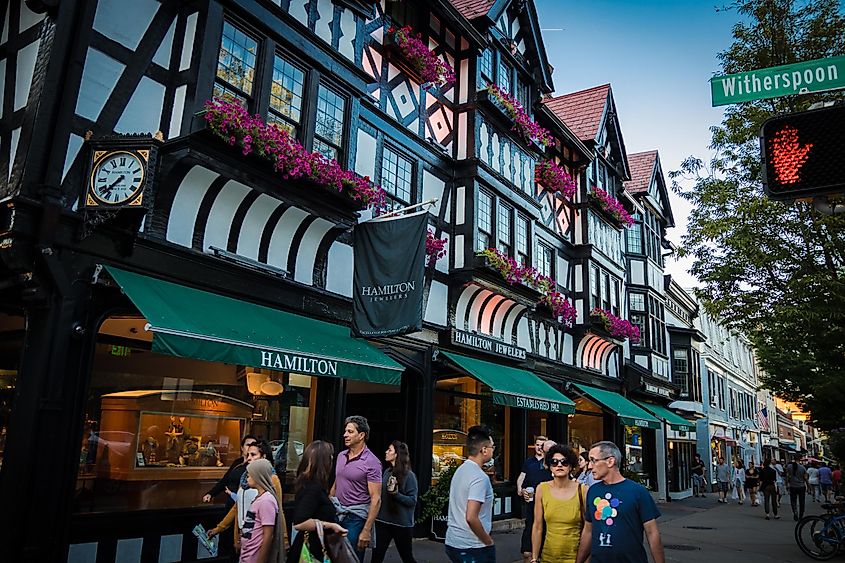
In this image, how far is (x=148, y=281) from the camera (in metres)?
8.55

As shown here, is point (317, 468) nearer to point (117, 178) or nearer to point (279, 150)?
point (117, 178)

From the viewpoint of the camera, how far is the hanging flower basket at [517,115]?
620 inches

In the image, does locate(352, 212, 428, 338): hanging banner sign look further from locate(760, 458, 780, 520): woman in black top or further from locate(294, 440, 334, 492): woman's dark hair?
locate(760, 458, 780, 520): woman in black top

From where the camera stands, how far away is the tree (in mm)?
13664

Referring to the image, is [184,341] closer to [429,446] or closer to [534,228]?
[429,446]

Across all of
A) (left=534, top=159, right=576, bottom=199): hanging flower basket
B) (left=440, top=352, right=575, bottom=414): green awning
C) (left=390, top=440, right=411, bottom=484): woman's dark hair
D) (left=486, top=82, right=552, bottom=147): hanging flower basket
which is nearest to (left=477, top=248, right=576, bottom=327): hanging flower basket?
(left=440, top=352, right=575, bottom=414): green awning

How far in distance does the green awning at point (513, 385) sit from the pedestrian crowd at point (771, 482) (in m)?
7.05

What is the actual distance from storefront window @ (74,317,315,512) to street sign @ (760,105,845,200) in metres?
8.04

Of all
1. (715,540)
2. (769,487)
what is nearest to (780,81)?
(715,540)

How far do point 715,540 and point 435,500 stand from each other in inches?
276

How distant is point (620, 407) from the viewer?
843 inches

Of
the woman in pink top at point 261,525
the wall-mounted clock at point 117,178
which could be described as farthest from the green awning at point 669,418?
the woman in pink top at point 261,525

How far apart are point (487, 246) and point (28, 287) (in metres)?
10.1

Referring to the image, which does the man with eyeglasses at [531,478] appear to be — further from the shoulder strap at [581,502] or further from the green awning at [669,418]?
the green awning at [669,418]
